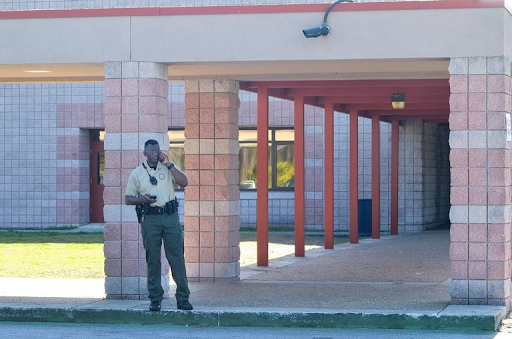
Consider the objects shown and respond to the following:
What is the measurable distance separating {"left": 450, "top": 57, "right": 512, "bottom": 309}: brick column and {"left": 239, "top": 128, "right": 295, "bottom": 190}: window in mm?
15832

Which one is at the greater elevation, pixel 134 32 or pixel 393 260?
pixel 134 32

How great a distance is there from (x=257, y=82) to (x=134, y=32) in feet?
13.0

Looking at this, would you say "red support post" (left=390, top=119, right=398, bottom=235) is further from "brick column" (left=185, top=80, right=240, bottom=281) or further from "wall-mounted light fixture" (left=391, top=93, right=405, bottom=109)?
"brick column" (left=185, top=80, right=240, bottom=281)

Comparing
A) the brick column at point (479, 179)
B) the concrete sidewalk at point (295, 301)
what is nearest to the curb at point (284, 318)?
the concrete sidewalk at point (295, 301)

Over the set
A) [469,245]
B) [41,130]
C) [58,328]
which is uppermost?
[41,130]

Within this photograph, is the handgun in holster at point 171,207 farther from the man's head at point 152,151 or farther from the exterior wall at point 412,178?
the exterior wall at point 412,178

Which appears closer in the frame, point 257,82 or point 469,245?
point 469,245

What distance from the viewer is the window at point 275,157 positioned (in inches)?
1137

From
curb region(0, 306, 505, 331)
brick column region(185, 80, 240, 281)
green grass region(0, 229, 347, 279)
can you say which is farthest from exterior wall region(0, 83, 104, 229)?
curb region(0, 306, 505, 331)

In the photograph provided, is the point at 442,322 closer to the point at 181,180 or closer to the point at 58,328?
the point at 181,180

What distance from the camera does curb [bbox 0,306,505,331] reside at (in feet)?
39.4

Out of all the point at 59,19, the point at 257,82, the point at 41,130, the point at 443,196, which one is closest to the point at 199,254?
the point at 257,82

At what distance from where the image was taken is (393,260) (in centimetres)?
1980

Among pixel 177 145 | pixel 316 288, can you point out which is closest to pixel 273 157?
pixel 177 145
